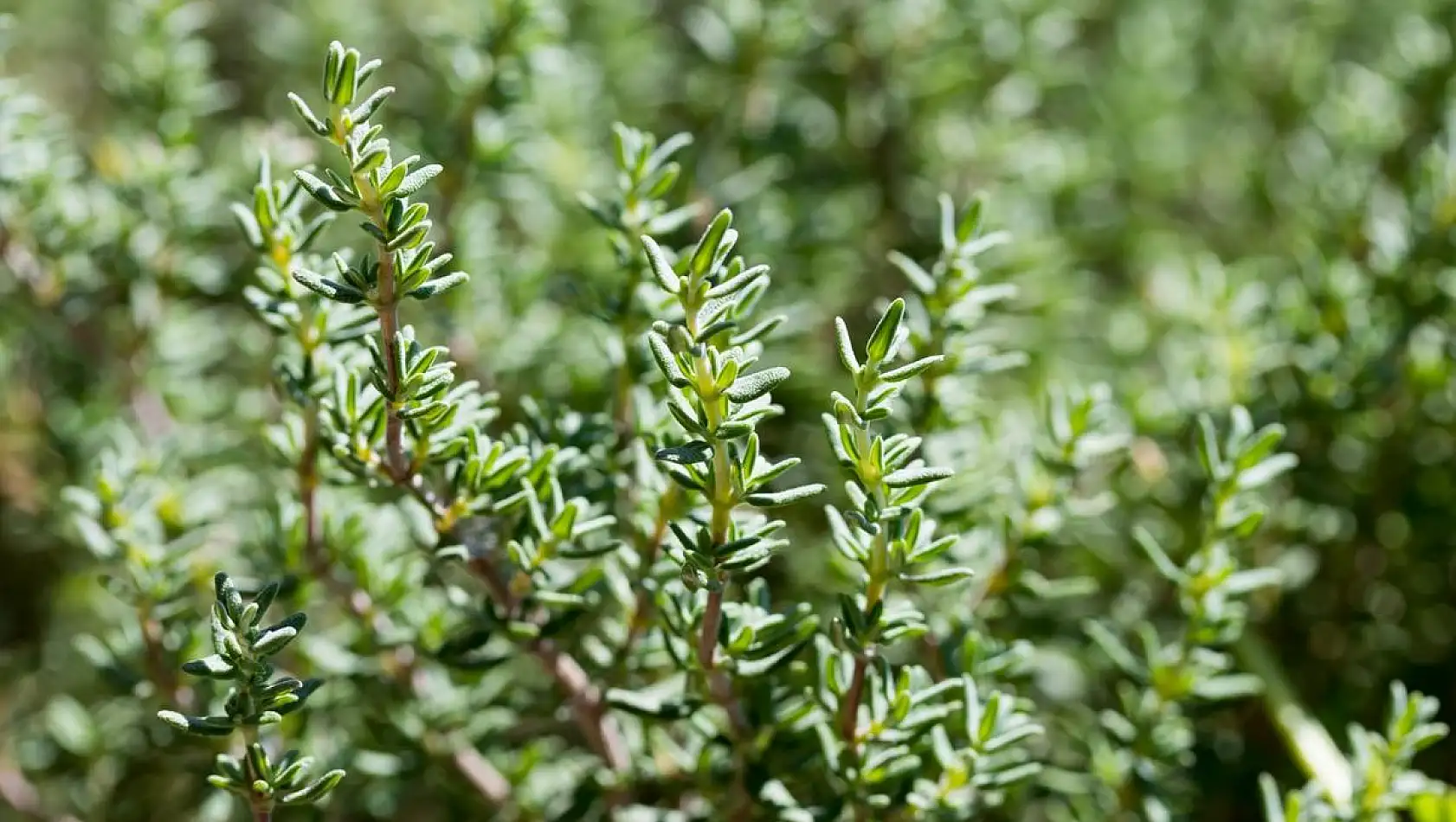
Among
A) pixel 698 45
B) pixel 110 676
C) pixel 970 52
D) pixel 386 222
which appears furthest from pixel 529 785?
pixel 970 52

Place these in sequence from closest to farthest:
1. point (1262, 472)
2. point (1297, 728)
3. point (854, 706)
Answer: point (854, 706), point (1262, 472), point (1297, 728)

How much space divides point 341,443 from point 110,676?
299 millimetres

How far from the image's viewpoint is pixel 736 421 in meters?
0.63

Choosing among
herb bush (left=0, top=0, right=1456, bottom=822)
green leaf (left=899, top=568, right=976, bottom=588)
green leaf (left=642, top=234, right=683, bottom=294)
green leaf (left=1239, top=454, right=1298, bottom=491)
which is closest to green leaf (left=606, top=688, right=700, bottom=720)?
herb bush (left=0, top=0, right=1456, bottom=822)

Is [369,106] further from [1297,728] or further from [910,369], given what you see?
[1297,728]

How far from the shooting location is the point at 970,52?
135 centimetres

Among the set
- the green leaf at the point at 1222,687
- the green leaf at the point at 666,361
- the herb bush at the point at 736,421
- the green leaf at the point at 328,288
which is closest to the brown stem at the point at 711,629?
the herb bush at the point at 736,421

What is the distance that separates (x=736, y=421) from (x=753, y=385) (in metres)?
0.02

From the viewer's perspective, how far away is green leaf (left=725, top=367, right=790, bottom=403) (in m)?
0.62

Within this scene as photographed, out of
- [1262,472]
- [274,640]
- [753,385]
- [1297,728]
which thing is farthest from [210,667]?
[1297,728]

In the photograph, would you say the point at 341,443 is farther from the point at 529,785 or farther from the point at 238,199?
the point at 238,199

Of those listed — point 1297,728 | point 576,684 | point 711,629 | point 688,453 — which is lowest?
point 1297,728

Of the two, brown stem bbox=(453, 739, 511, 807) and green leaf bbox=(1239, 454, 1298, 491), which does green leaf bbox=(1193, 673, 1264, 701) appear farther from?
brown stem bbox=(453, 739, 511, 807)

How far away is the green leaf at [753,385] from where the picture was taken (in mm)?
622
